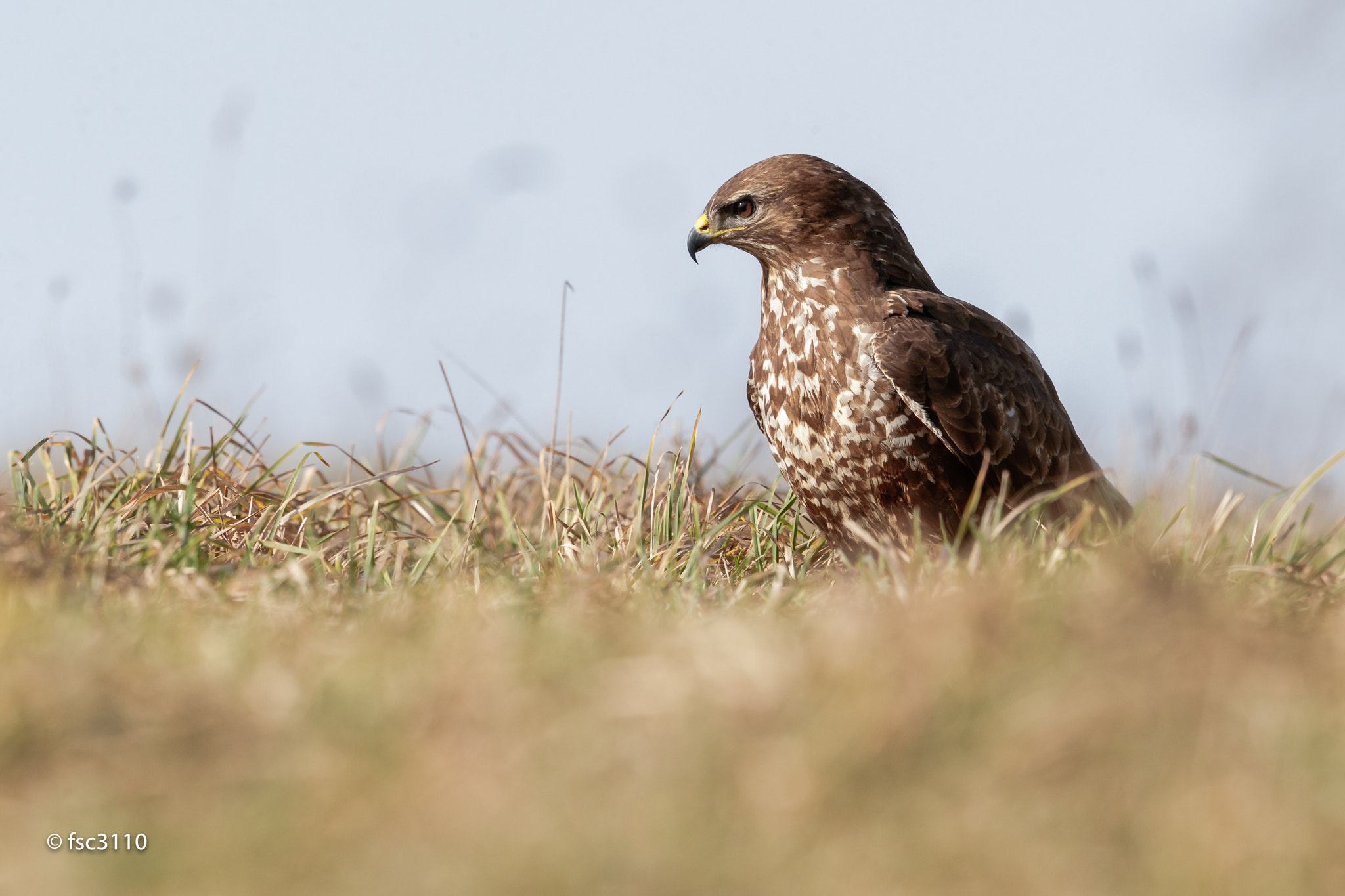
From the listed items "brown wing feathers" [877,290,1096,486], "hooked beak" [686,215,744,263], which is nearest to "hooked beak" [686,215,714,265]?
"hooked beak" [686,215,744,263]

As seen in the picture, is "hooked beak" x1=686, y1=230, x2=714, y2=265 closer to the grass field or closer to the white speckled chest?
the white speckled chest

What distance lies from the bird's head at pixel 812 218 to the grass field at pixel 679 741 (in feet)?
5.79

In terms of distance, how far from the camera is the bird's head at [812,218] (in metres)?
4.68

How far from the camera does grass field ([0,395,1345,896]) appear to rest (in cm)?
187

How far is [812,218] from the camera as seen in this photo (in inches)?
185

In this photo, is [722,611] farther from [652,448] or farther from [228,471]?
[228,471]

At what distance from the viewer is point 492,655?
2.50 metres

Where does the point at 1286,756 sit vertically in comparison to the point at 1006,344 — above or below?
below

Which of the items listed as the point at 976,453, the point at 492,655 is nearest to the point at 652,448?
the point at 976,453

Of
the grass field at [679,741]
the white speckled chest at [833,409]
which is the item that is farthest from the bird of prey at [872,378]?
the grass field at [679,741]

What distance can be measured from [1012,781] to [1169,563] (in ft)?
5.42

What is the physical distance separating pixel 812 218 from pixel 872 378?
81 cm

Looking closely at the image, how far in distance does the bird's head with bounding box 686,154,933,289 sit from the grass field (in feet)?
5.79

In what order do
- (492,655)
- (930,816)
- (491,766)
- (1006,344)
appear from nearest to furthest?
(930,816)
(491,766)
(492,655)
(1006,344)
